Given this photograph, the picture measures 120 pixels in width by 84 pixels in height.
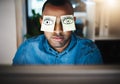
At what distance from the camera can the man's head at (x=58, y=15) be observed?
6.04 ft

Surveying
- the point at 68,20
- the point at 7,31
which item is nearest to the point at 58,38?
the point at 68,20

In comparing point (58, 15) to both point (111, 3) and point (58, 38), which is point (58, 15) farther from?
point (111, 3)

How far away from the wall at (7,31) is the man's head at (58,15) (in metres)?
0.23

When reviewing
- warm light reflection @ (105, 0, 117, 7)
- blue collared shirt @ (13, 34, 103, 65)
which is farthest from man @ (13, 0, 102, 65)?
warm light reflection @ (105, 0, 117, 7)

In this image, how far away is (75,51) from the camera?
6.24ft

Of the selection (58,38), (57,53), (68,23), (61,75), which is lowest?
(61,75)

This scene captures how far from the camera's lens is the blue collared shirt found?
190 centimetres

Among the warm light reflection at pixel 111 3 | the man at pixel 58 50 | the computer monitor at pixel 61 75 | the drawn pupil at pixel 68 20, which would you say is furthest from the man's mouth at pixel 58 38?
the warm light reflection at pixel 111 3

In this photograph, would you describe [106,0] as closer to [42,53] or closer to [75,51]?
[75,51]

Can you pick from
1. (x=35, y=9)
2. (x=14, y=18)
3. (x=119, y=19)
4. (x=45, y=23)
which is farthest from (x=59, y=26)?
(x=119, y=19)

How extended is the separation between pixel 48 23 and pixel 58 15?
97mm

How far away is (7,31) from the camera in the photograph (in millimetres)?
1886

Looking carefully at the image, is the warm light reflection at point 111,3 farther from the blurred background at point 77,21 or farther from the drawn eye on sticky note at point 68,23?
the drawn eye on sticky note at point 68,23

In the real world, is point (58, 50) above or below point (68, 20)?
below
